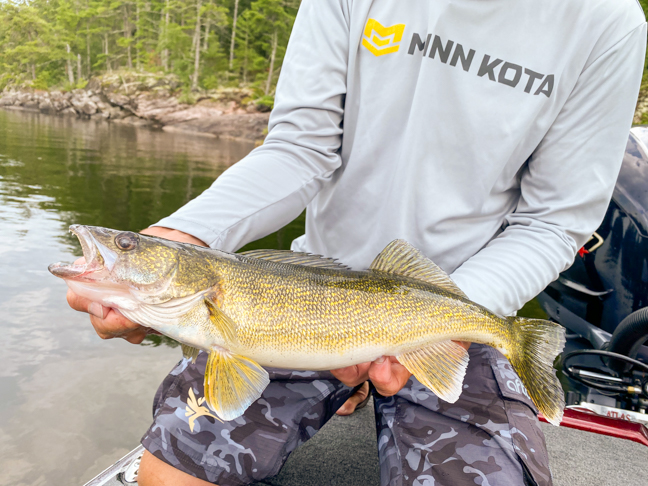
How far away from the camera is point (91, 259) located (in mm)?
1389

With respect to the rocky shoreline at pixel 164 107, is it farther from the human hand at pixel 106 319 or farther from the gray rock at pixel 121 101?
the human hand at pixel 106 319

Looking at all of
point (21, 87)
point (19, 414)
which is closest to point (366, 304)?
point (19, 414)

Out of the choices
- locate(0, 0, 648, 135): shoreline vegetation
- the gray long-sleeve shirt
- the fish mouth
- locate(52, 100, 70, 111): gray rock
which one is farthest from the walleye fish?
locate(52, 100, 70, 111): gray rock

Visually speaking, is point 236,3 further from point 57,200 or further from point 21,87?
point 57,200

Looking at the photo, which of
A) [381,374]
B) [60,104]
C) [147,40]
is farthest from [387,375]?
[147,40]

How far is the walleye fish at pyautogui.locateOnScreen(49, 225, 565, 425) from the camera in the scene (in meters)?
1.44

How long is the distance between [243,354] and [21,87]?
56203 mm

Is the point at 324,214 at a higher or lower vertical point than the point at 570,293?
A: higher

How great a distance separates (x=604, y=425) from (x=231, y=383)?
6.90 feet

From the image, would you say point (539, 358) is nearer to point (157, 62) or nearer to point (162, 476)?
point (162, 476)

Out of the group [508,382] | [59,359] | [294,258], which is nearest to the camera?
[294,258]

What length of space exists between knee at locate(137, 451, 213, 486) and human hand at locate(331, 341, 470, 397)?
605mm

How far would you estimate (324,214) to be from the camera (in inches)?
86.7

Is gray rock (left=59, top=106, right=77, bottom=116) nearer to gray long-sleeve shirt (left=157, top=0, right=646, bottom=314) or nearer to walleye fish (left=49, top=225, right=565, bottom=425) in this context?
gray long-sleeve shirt (left=157, top=0, right=646, bottom=314)
